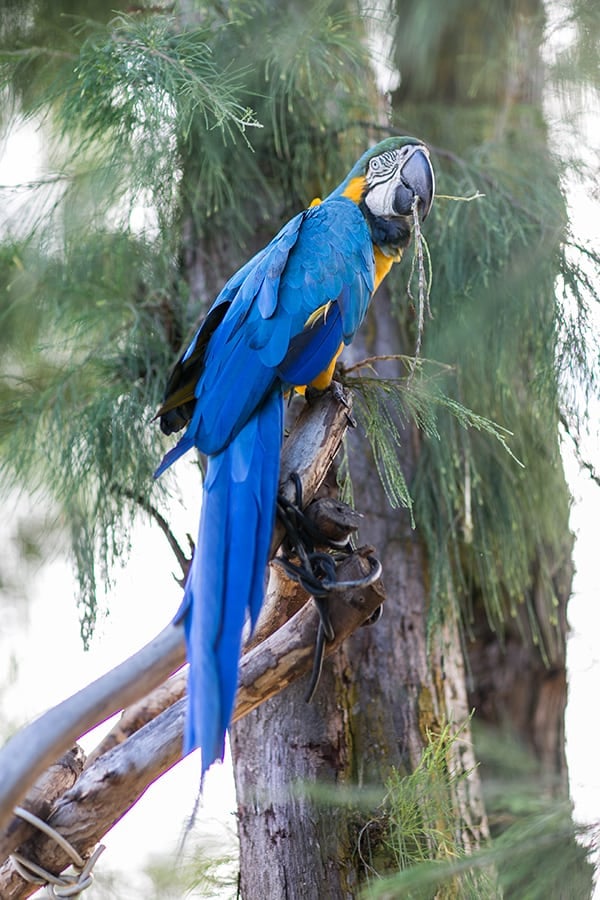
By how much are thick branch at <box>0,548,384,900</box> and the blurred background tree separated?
9.1 inches

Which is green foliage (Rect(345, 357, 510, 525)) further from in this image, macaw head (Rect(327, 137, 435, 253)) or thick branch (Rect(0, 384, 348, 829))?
thick branch (Rect(0, 384, 348, 829))

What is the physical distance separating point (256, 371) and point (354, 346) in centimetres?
65

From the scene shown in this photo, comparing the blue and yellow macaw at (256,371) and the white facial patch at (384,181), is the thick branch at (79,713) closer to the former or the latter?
the blue and yellow macaw at (256,371)

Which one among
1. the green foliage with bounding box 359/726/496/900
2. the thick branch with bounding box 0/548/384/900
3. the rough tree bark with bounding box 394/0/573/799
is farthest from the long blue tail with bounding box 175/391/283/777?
the rough tree bark with bounding box 394/0/573/799

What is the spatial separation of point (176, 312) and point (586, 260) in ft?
2.24

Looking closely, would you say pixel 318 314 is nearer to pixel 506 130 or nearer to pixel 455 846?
pixel 455 846

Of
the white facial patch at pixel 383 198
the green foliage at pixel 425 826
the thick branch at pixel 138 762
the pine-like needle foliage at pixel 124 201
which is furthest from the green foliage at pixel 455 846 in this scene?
the white facial patch at pixel 383 198

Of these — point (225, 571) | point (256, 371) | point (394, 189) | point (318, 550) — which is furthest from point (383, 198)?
point (225, 571)

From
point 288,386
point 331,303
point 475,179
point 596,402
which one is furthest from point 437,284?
point 288,386

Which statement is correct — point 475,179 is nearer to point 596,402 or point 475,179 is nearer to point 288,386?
point 596,402

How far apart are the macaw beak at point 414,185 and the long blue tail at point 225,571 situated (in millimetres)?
445

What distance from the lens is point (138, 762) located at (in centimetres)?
94

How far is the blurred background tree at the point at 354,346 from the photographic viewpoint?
4.08ft

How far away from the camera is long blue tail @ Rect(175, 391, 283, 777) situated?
74cm
